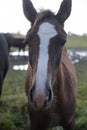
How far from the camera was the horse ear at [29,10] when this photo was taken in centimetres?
545

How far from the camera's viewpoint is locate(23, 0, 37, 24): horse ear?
17.9 ft

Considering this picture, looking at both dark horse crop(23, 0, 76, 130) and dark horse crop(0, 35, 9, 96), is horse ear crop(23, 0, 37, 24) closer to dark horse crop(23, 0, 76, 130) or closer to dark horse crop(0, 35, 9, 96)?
dark horse crop(23, 0, 76, 130)

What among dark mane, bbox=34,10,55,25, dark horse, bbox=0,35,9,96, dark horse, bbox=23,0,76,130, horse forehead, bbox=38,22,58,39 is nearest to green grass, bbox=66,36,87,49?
dark horse, bbox=0,35,9,96

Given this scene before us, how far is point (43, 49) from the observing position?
4.79 m

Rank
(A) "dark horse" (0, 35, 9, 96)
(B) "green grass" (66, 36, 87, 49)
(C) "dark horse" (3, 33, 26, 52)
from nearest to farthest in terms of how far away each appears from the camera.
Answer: (A) "dark horse" (0, 35, 9, 96) → (C) "dark horse" (3, 33, 26, 52) → (B) "green grass" (66, 36, 87, 49)

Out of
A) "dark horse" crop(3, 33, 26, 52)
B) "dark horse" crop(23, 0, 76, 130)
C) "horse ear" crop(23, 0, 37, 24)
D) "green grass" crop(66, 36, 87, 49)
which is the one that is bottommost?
"green grass" crop(66, 36, 87, 49)

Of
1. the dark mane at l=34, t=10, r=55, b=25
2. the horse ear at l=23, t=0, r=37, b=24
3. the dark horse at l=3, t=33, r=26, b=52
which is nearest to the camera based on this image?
the dark mane at l=34, t=10, r=55, b=25

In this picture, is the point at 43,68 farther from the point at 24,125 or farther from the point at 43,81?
the point at 24,125

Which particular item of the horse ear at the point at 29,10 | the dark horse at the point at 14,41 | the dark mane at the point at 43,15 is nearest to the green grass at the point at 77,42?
the dark horse at the point at 14,41

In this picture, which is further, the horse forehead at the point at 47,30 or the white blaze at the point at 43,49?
the horse forehead at the point at 47,30

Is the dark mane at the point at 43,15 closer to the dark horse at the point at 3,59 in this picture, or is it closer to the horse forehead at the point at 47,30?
the horse forehead at the point at 47,30

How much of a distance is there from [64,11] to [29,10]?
1.76ft

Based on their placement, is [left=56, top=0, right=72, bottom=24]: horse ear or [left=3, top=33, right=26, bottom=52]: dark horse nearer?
[left=56, top=0, right=72, bottom=24]: horse ear

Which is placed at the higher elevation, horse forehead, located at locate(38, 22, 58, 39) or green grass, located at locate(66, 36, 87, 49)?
horse forehead, located at locate(38, 22, 58, 39)
